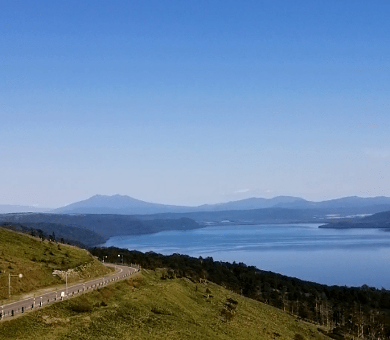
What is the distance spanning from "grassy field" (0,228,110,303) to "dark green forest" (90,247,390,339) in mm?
31450

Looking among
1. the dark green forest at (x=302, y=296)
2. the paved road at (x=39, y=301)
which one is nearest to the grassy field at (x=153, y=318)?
the paved road at (x=39, y=301)

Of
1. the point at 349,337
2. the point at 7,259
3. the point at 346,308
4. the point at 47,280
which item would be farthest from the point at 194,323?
the point at 346,308

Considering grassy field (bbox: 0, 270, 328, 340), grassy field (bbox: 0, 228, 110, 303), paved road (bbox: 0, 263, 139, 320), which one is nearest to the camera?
grassy field (bbox: 0, 270, 328, 340)

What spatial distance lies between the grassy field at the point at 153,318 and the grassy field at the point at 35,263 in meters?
8.90

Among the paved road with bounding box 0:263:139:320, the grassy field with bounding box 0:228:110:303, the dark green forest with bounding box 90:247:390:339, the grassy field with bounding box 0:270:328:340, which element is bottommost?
the dark green forest with bounding box 90:247:390:339

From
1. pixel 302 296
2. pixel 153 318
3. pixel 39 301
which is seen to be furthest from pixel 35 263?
pixel 302 296

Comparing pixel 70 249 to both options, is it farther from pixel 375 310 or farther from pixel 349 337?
pixel 375 310

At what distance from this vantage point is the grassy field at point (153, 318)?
44.5 meters

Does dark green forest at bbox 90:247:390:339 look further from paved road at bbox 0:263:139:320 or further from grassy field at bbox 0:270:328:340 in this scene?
paved road at bbox 0:263:139:320

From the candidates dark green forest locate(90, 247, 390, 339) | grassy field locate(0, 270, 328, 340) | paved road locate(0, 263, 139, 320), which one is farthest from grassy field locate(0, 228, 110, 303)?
dark green forest locate(90, 247, 390, 339)

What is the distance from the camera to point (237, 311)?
88.2 m

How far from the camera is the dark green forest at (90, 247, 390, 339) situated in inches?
4995

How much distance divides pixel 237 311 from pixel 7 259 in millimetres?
42103

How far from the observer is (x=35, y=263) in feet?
246
